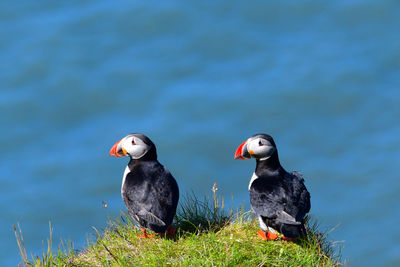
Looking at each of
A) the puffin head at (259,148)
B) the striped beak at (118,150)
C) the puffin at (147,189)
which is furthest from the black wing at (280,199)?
the striped beak at (118,150)

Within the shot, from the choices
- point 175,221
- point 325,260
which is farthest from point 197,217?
point 325,260

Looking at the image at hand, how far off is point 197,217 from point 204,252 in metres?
0.85

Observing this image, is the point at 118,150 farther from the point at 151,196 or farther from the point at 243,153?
the point at 243,153

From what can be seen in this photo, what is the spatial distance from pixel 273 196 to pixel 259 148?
477 mm

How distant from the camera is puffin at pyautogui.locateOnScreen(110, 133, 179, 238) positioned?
770 centimetres

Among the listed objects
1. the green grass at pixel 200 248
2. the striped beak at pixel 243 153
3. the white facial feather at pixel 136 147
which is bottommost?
the green grass at pixel 200 248

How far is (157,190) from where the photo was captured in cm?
780

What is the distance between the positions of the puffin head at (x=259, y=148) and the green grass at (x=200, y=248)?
69 cm

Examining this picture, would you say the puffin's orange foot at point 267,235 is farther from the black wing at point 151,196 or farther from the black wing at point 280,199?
the black wing at point 151,196

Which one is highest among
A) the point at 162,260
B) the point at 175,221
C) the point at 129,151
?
the point at 129,151

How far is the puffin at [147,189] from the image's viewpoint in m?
7.70

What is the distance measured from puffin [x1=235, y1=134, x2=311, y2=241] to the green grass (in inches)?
7.0

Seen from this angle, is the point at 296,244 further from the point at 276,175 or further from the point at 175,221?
the point at 175,221

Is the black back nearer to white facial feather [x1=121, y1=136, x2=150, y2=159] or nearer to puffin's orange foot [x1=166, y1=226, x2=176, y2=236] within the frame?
puffin's orange foot [x1=166, y1=226, x2=176, y2=236]
